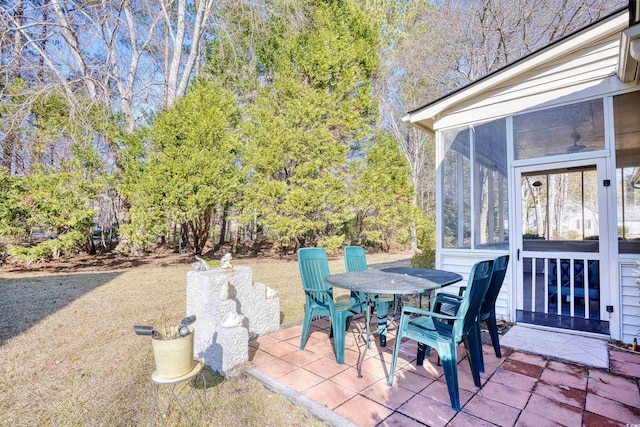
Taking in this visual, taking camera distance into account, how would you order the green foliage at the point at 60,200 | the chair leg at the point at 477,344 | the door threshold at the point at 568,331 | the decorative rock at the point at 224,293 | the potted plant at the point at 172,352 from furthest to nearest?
the green foliage at the point at 60,200 < the door threshold at the point at 568,331 < the decorative rock at the point at 224,293 < the chair leg at the point at 477,344 < the potted plant at the point at 172,352

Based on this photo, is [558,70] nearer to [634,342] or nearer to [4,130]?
[634,342]

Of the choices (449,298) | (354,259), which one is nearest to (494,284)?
(449,298)

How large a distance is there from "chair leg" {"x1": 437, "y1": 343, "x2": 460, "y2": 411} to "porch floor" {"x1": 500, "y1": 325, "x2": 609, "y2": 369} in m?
1.61

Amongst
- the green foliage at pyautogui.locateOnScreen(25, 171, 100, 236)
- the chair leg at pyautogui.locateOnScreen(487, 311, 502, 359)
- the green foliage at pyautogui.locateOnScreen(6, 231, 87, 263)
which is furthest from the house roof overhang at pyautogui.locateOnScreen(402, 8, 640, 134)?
the green foliage at pyautogui.locateOnScreen(6, 231, 87, 263)

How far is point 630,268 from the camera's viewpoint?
3539 millimetres

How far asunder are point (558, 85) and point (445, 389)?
12.9 feet

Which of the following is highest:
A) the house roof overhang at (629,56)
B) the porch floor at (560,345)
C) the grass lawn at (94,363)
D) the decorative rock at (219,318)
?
the house roof overhang at (629,56)

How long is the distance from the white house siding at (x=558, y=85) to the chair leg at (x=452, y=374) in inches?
142

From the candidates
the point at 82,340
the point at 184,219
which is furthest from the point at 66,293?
the point at 184,219

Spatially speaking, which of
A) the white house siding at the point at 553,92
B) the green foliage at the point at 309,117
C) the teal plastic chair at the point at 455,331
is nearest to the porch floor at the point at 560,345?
the white house siding at the point at 553,92

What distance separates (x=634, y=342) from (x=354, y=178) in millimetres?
9477

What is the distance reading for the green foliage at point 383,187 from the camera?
12.1 m

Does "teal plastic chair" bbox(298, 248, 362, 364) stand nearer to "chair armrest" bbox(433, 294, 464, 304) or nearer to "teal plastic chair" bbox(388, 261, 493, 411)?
"teal plastic chair" bbox(388, 261, 493, 411)

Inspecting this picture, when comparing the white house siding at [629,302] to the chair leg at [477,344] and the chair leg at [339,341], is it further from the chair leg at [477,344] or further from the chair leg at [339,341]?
the chair leg at [339,341]
